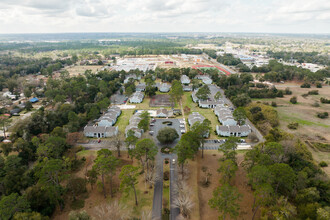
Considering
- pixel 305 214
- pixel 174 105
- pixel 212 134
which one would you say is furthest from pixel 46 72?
pixel 305 214

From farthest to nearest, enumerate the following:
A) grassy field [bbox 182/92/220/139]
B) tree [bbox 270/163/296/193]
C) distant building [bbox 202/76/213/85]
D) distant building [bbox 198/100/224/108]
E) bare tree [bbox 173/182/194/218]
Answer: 1. distant building [bbox 202/76/213/85]
2. distant building [bbox 198/100/224/108]
3. grassy field [bbox 182/92/220/139]
4. bare tree [bbox 173/182/194/218]
5. tree [bbox 270/163/296/193]

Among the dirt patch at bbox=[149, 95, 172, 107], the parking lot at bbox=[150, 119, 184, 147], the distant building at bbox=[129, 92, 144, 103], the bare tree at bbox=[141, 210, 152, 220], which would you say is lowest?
the bare tree at bbox=[141, 210, 152, 220]

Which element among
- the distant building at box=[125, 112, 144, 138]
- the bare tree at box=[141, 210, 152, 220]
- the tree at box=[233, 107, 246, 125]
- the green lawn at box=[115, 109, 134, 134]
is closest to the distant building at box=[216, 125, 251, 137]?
the tree at box=[233, 107, 246, 125]

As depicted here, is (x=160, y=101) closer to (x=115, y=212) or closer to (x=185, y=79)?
(x=185, y=79)

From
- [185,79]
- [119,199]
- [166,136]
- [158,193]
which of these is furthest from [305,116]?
[119,199]

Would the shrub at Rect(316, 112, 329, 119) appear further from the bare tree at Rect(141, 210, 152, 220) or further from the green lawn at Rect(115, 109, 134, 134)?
the bare tree at Rect(141, 210, 152, 220)
